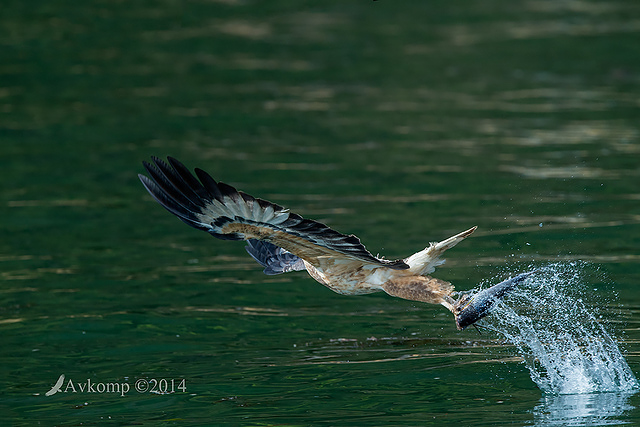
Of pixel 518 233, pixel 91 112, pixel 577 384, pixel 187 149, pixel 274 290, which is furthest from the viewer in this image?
pixel 91 112

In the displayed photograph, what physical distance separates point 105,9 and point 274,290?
15505mm

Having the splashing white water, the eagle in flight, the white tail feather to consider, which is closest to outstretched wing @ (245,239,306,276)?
the eagle in flight

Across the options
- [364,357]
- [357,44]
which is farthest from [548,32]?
[364,357]

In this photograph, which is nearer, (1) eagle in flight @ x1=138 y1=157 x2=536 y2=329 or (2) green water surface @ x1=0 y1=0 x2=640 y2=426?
(1) eagle in flight @ x1=138 y1=157 x2=536 y2=329

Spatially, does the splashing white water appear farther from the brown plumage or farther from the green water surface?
the brown plumage

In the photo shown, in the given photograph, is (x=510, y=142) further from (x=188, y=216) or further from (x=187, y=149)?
(x=188, y=216)

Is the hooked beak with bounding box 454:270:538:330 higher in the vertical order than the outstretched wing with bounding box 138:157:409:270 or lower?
lower

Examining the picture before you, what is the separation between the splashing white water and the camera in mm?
6934

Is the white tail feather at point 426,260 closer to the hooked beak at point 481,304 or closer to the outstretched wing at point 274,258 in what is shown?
the hooked beak at point 481,304

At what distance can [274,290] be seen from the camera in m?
9.49

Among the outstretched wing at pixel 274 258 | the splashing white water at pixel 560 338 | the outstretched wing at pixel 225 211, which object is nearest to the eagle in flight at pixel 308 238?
the outstretched wing at pixel 225 211

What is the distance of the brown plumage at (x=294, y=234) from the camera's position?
5672mm

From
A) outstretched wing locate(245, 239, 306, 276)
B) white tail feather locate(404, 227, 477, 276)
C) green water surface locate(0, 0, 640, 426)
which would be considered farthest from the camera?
outstretched wing locate(245, 239, 306, 276)

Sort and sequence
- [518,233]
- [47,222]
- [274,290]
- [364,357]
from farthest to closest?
[47,222]
[518,233]
[274,290]
[364,357]
